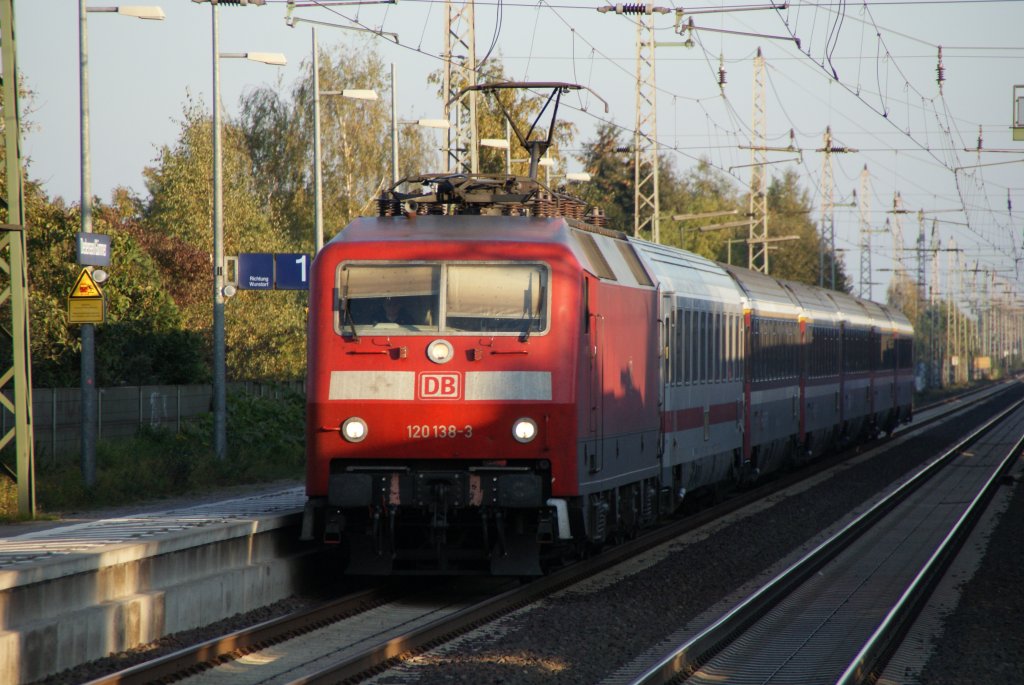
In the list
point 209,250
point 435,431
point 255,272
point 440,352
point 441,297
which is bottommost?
point 435,431

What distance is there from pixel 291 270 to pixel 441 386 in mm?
13531

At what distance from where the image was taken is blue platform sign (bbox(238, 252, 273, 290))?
1005 inches

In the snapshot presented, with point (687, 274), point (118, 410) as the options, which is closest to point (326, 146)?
point (118, 410)

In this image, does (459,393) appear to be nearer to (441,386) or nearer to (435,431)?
(441,386)

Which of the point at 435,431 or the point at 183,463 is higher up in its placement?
the point at 435,431

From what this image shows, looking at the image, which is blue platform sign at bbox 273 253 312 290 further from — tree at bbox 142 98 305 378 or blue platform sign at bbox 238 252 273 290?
tree at bbox 142 98 305 378

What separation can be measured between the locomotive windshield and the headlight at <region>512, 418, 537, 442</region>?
0.79 metres

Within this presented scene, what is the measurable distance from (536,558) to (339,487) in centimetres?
180

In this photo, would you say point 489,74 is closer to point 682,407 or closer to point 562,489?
point 682,407

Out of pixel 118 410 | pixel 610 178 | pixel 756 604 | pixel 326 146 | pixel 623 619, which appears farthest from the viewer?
pixel 610 178

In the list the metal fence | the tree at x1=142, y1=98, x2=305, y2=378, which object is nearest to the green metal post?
the metal fence

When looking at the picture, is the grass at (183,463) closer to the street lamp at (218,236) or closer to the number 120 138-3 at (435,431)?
the street lamp at (218,236)

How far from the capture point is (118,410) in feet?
94.1

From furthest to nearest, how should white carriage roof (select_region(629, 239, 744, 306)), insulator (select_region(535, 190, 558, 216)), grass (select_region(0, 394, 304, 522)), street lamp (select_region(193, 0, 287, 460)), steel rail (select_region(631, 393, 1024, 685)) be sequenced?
street lamp (select_region(193, 0, 287, 460)), grass (select_region(0, 394, 304, 522)), white carriage roof (select_region(629, 239, 744, 306)), insulator (select_region(535, 190, 558, 216)), steel rail (select_region(631, 393, 1024, 685))
